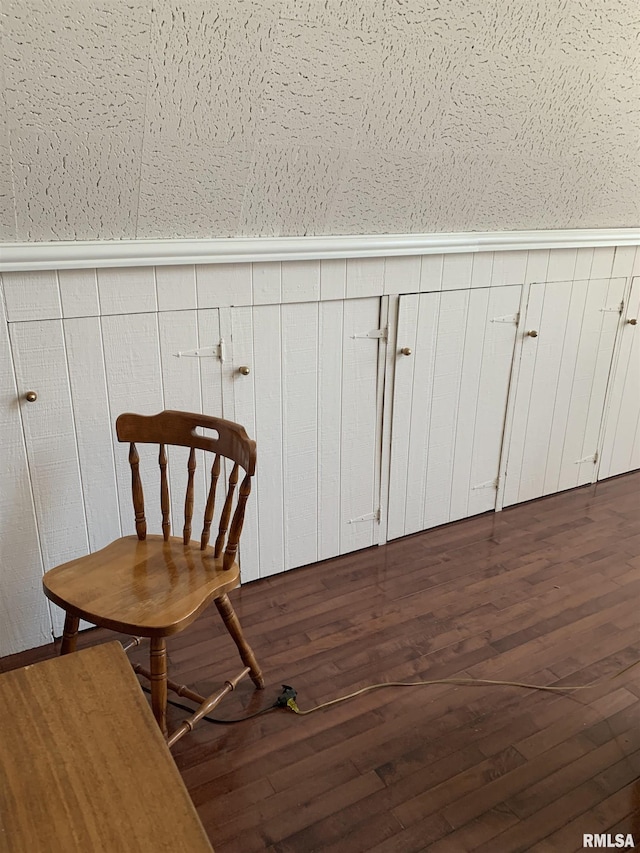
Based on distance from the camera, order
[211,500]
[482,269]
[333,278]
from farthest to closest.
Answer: [482,269]
[333,278]
[211,500]

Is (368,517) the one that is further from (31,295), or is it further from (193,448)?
(31,295)

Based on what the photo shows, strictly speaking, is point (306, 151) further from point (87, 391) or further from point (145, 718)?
point (145, 718)

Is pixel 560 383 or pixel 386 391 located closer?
pixel 386 391

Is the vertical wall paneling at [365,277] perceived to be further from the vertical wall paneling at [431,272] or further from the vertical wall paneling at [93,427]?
the vertical wall paneling at [93,427]

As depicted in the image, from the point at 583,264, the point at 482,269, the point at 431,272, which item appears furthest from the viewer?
the point at 583,264

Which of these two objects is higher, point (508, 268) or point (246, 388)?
point (508, 268)

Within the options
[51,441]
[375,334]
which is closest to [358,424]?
[375,334]

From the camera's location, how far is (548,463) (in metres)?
3.07

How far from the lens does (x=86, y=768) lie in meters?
0.84

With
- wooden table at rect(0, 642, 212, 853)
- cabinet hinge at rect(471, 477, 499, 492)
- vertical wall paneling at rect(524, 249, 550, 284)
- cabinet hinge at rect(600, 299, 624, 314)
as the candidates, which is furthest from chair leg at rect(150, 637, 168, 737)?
cabinet hinge at rect(600, 299, 624, 314)

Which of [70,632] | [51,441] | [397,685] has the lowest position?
[397,685]

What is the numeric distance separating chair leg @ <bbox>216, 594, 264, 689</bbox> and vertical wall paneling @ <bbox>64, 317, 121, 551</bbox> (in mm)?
519

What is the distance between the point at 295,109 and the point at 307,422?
1039 mm

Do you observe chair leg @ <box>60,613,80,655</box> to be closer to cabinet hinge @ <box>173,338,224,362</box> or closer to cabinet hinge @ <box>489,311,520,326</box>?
cabinet hinge @ <box>173,338,224,362</box>
